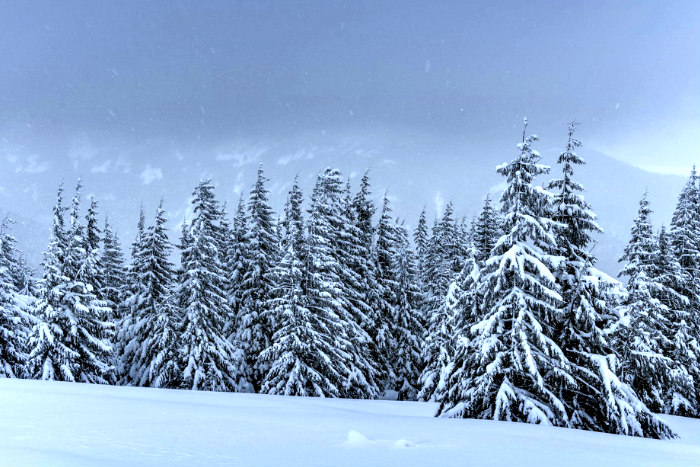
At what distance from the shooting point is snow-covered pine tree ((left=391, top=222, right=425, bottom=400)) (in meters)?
34.8

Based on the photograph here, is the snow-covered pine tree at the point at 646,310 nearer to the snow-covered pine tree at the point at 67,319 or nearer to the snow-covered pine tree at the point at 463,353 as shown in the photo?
the snow-covered pine tree at the point at 463,353

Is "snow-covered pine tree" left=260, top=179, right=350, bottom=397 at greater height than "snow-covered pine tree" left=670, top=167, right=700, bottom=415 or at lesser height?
lesser

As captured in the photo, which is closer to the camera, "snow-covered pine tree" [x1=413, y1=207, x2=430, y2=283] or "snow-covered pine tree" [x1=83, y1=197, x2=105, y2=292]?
"snow-covered pine tree" [x1=83, y1=197, x2=105, y2=292]

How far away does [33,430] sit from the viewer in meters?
7.82

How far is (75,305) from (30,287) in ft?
49.0

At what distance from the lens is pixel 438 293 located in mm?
38781

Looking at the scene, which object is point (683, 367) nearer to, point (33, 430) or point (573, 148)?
point (573, 148)

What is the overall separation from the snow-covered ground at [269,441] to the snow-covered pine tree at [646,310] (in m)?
13.5

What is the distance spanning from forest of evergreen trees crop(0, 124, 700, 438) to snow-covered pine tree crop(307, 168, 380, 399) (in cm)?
13

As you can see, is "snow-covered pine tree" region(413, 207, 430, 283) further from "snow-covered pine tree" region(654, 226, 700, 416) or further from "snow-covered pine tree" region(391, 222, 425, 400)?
"snow-covered pine tree" region(654, 226, 700, 416)

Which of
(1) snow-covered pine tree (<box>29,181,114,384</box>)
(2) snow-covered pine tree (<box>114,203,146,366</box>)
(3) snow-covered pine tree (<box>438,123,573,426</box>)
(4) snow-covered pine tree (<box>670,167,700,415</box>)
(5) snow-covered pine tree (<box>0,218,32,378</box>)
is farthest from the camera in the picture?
(2) snow-covered pine tree (<box>114,203,146,366</box>)

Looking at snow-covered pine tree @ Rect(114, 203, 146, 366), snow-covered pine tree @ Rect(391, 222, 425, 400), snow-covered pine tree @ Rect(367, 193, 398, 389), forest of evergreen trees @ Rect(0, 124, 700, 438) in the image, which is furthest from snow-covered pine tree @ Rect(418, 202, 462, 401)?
snow-covered pine tree @ Rect(114, 203, 146, 366)

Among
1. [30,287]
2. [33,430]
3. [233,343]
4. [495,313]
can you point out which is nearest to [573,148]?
[495,313]

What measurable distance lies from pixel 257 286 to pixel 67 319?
408 inches
